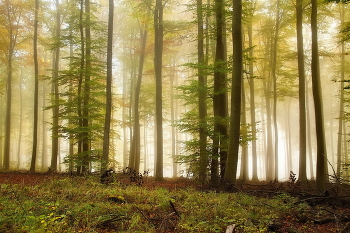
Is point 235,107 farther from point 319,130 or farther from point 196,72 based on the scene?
point 196,72

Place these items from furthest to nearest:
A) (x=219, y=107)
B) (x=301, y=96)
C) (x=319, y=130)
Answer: (x=301, y=96) → (x=219, y=107) → (x=319, y=130)

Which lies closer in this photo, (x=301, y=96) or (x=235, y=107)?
(x=235, y=107)

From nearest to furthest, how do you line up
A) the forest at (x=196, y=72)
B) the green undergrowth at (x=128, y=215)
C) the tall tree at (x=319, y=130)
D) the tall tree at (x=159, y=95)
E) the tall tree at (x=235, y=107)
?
the green undergrowth at (x=128, y=215), the tall tree at (x=235, y=107), the tall tree at (x=319, y=130), the forest at (x=196, y=72), the tall tree at (x=159, y=95)

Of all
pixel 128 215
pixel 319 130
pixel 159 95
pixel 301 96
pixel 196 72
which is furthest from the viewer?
pixel 196 72

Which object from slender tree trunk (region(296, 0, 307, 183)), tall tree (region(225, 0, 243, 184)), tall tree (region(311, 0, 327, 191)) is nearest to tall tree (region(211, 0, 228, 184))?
tall tree (region(225, 0, 243, 184))

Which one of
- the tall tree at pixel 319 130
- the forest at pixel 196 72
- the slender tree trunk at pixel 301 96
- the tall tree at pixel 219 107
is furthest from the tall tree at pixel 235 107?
the slender tree trunk at pixel 301 96

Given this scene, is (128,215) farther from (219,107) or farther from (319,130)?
(319,130)

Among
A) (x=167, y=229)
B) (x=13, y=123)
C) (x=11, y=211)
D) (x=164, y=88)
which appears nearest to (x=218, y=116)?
(x=167, y=229)

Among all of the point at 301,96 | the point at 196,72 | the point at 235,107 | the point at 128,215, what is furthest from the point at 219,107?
the point at 196,72

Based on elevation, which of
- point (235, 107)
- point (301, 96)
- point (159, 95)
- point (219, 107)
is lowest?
point (235, 107)

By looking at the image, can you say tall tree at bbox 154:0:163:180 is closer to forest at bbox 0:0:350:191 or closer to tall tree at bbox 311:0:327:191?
forest at bbox 0:0:350:191

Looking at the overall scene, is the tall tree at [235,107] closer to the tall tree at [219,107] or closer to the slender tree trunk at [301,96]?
the tall tree at [219,107]

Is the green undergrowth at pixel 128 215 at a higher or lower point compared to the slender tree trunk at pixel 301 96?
lower

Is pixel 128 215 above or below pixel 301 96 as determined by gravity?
below
